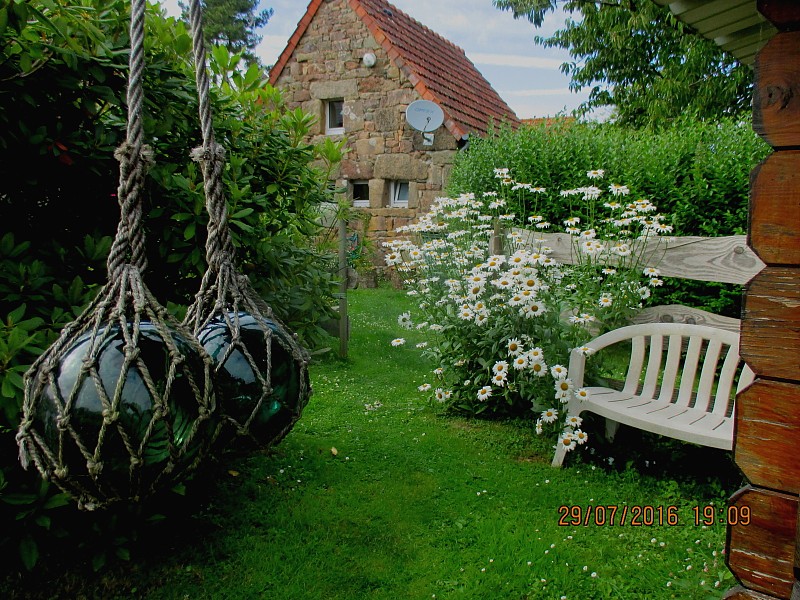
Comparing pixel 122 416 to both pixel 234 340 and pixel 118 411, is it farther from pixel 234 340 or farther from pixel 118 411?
pixel 234 340

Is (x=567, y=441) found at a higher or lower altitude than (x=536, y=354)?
lower

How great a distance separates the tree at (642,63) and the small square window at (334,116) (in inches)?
180

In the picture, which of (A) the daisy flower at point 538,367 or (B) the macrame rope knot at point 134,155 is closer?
(B) the macrame rope knot at point 134,155

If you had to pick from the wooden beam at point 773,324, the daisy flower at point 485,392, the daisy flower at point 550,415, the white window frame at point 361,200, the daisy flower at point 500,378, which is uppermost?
the white window frame at point 361,200

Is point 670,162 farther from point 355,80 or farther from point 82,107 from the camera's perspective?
point 355,80

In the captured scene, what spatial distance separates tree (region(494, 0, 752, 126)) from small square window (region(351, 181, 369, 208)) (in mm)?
5402

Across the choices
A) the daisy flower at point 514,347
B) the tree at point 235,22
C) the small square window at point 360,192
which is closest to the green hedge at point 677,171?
A: the daisy flower at point 514,347

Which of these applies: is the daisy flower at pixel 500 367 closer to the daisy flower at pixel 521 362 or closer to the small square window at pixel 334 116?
the daisy flower at pixel 521 362

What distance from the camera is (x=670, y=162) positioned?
5.83 meters

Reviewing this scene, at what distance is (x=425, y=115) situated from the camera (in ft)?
35.0

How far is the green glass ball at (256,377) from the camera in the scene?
1.37 metres

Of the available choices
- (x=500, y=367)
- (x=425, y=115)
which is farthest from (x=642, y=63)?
(x=500, y=367)

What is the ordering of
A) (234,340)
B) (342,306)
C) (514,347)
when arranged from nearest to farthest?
(234,340), (514,347), (342,306)

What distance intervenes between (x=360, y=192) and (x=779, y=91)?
11.1 m
